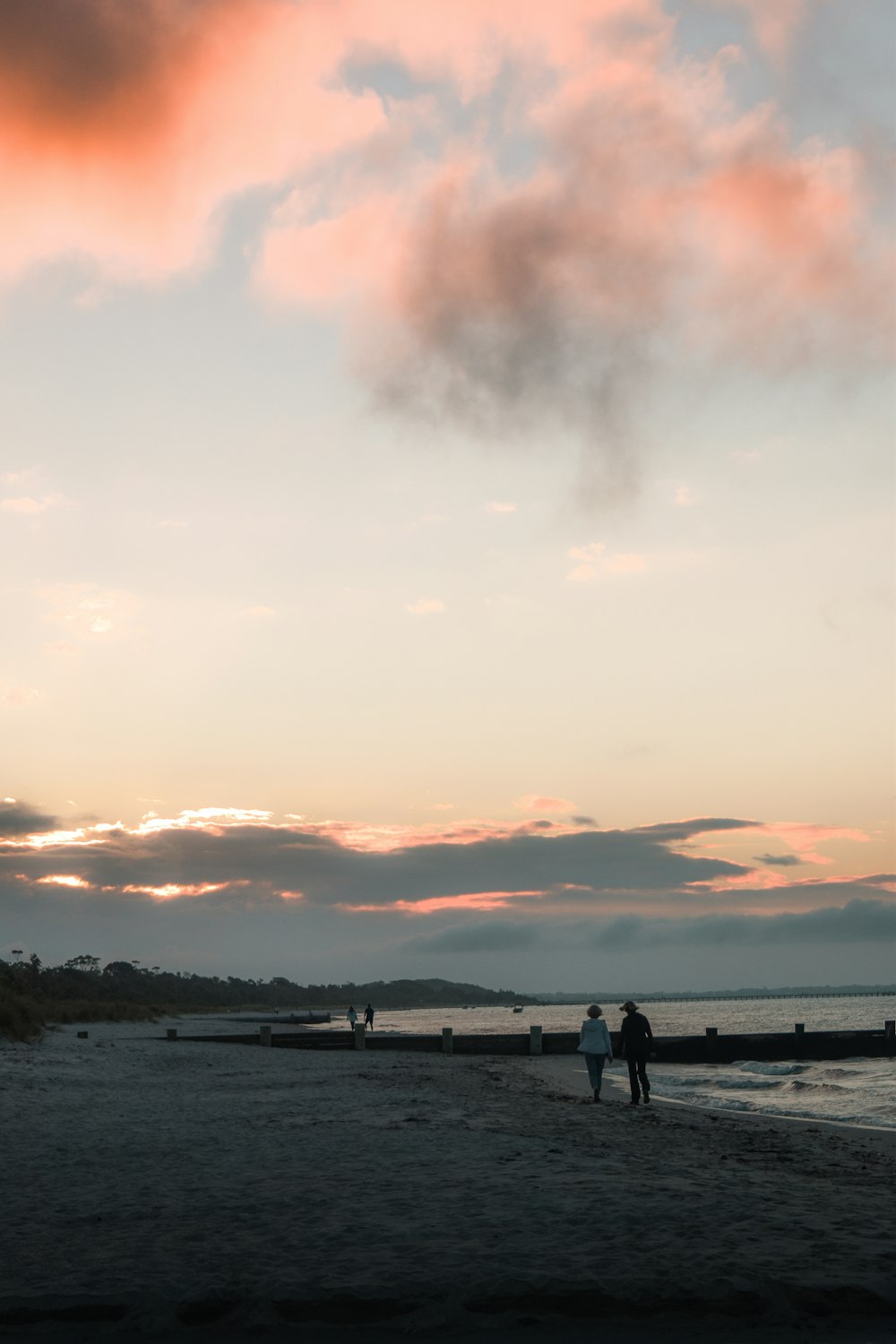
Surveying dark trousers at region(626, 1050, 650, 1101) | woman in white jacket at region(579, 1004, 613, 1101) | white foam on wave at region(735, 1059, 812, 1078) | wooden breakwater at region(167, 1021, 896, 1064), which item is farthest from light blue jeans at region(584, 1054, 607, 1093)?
wooden breakwater at region(167, 1021, 896, 1064)

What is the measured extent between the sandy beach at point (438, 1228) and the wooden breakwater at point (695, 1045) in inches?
973

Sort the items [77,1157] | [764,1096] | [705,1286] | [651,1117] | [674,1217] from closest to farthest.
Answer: [705,1286]
[674,1217]
[77,1157]
[651,1117]
[764,1096]

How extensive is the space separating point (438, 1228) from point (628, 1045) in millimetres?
12893

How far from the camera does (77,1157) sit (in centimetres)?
1281

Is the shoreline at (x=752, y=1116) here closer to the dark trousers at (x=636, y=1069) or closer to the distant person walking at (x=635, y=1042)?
the dark trousers at (x=636, y=1069)

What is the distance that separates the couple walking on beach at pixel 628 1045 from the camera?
20.0m

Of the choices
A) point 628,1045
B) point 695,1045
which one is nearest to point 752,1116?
point 628,1045

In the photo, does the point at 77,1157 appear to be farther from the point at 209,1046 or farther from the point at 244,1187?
the point at 209,1046

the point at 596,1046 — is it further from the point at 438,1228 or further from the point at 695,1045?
the point at 695,1045

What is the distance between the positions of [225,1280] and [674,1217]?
3.76 metres

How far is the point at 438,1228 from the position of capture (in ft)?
27.5

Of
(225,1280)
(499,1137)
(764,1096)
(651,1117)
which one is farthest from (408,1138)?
(764,1096)

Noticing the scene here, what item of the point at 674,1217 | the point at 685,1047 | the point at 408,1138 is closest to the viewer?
the point at 674,1217

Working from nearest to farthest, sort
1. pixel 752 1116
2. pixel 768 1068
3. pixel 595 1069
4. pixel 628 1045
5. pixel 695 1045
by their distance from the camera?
pixel 628 1045 → pixel 595 1069 → pixel 752 1116 → pixel 768 1068 → pixel 695 1045
